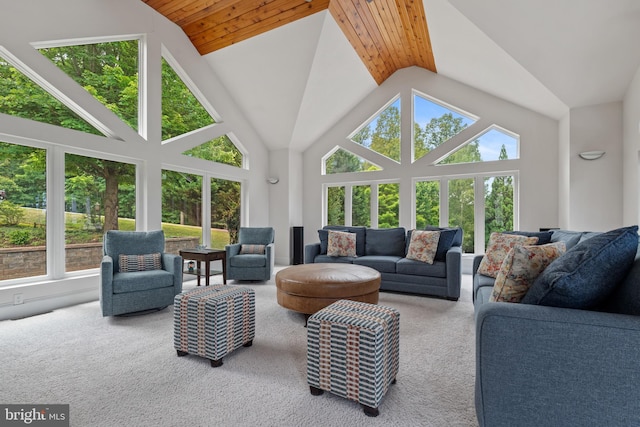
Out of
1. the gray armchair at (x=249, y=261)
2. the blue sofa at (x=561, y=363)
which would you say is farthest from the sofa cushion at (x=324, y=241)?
the blue sofa at (x=561, y=363)

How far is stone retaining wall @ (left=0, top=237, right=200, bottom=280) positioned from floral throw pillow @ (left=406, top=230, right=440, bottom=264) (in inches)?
164

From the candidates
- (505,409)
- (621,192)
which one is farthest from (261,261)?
(621,192)

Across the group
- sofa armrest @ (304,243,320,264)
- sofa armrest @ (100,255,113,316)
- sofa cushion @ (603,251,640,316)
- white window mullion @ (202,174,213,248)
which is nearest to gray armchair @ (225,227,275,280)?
sofa armrest @ (304,243,320,264)

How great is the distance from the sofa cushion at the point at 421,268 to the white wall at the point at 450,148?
2.12 m

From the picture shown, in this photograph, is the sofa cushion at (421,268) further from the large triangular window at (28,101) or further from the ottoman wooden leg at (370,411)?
the large triangular window at (28,101)

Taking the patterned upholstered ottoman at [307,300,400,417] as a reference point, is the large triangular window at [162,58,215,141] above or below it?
above

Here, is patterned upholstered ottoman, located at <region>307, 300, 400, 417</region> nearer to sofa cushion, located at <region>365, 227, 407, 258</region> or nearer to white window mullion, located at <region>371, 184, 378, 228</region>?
sofa cushion, located at <region>365, 227, 407, 258</region>

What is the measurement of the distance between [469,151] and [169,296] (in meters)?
5.34

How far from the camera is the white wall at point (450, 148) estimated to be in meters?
5.22

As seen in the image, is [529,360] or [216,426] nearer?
[529,360]

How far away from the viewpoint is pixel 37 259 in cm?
359

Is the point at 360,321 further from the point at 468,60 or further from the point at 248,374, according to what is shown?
the point at 468,60

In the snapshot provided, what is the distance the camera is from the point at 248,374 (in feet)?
6.84

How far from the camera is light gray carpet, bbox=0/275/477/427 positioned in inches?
65.4
